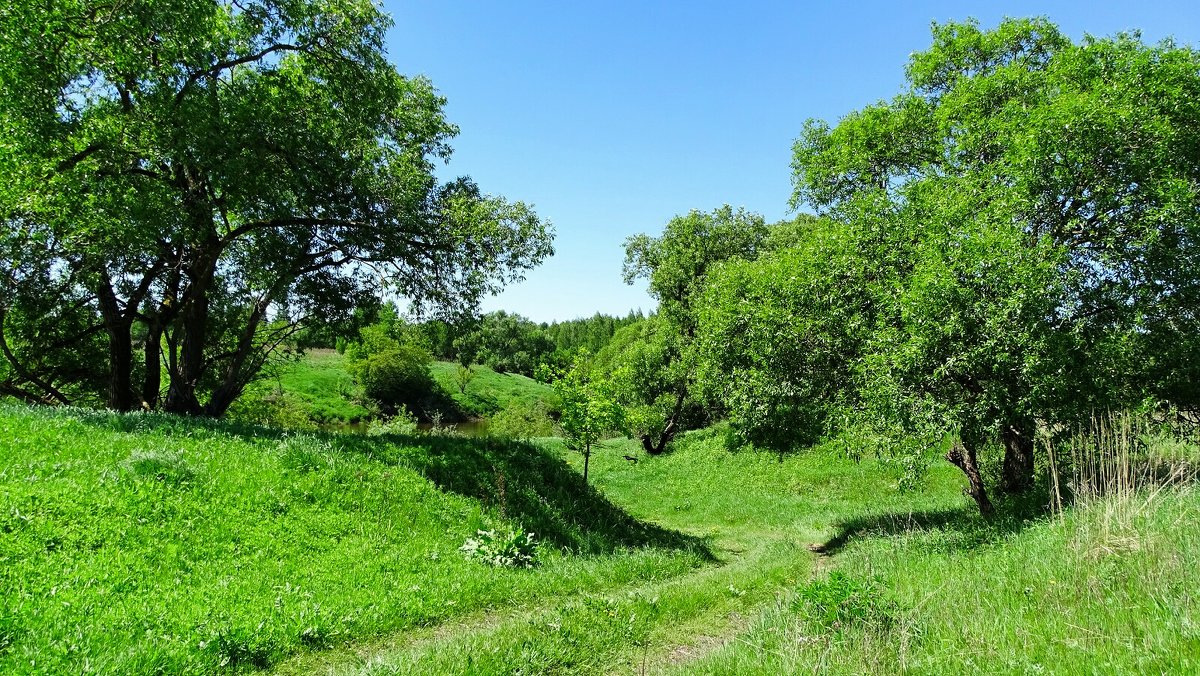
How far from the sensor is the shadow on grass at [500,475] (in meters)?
12.1

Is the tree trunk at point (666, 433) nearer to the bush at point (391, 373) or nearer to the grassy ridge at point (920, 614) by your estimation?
the grassy ridge at point (920, 614)

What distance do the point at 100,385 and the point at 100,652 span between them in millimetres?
25205

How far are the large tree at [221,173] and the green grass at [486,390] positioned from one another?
52.1 metres

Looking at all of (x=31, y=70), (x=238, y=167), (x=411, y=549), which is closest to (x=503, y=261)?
(x=238, y=167)

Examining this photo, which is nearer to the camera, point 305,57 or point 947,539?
point 947,539

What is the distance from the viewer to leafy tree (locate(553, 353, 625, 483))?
17984 millimetres

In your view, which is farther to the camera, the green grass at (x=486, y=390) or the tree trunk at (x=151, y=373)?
the green grass at (x=486, y=390)

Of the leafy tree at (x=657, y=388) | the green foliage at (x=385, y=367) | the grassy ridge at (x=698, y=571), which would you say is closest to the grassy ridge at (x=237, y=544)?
the grassy ridge at (x=698, y=571)

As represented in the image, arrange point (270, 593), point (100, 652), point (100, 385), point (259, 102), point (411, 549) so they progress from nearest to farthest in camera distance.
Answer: point (100, 652), point (270, 593), point (411, 549), point (259, 102), point (100, 385)

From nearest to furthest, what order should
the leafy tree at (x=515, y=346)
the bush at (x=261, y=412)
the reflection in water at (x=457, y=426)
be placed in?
the bush at (x=261, y=412)
the reflection in water at (x=457, y=426)
the leafy tree at (x=515, y=346)

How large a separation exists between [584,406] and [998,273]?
470 inches

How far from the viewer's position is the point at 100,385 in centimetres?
2403

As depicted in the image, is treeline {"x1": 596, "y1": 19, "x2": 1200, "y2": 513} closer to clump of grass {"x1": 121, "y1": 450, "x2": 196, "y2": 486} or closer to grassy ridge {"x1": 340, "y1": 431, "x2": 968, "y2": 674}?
grassy ridge {"x1": 340, "y1": 431, "x2": 968, "y2": 674}

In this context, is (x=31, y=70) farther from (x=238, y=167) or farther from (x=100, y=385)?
(x=100, y=385)
